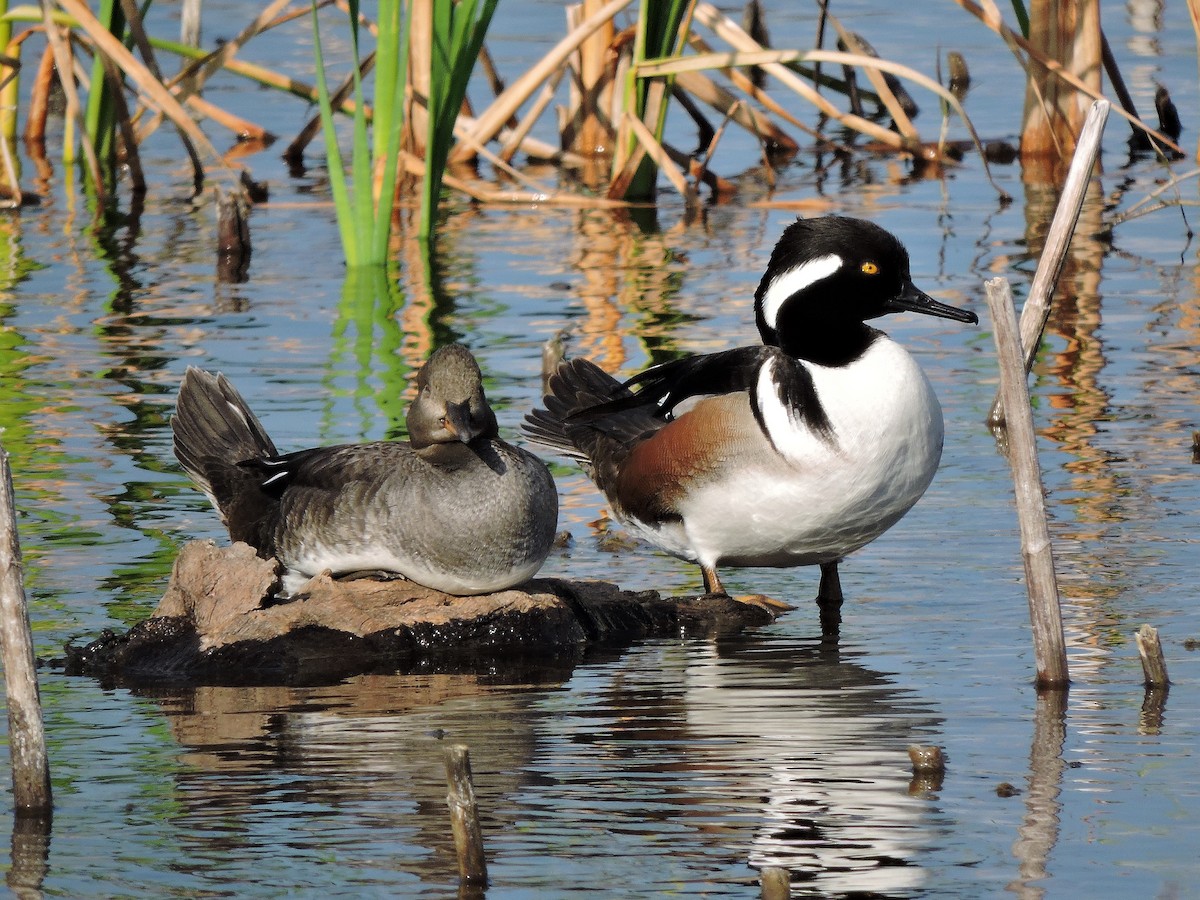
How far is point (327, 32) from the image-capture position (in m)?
19.2

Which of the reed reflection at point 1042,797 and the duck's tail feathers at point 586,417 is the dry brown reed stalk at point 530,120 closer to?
the duck's tail feathers at point 586,417

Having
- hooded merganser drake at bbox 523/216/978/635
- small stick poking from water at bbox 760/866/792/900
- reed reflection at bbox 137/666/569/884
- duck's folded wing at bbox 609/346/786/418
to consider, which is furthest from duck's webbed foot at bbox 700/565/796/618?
small stick poking from water at bbox 760/866/792/900

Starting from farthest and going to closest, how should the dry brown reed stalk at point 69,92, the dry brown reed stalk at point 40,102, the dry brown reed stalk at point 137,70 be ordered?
the dry brown reed stalk at point 40,102 → the dry brown reed stalk at point 69,92 → the dry brown reed stalk at point 137,70

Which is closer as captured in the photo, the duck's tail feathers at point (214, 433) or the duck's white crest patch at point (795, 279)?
the duck's white crest patch at point (795, 279)

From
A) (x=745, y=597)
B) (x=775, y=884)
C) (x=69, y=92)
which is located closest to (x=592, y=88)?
(x=69, y=92)

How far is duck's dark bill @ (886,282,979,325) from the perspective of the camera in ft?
21.7

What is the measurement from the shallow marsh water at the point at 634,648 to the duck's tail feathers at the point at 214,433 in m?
0.40

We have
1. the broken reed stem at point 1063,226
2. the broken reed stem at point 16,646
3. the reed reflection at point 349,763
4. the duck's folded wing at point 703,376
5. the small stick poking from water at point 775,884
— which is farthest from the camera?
the duck's folded wing at point 703,376

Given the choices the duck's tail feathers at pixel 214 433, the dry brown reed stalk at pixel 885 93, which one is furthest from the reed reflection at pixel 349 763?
the dry brown reed stalk at pixel 885 93

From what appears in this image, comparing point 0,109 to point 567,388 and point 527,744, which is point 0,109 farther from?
point 527,744

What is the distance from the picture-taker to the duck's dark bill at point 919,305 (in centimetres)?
663

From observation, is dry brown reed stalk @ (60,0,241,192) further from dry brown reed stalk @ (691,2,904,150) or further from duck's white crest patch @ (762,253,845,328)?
duck's white crest patch @ (762,253,845,328)

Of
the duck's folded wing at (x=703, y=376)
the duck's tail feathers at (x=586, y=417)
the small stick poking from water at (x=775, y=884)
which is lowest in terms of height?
the small stick poking from water at (x=775, y=884)

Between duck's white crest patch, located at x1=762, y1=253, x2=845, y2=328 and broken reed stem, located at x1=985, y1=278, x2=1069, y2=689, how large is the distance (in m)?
1.17
